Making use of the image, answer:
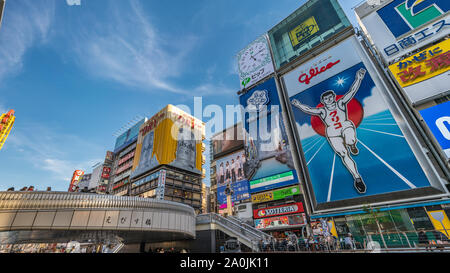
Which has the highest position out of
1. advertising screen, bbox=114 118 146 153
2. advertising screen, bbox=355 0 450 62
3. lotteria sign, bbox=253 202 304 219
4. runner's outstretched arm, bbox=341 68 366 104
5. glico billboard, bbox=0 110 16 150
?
advertising screen, bbox=114 118 146 153

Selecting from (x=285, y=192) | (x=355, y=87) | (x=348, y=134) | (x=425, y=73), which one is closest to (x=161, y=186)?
(x=285, y=192)

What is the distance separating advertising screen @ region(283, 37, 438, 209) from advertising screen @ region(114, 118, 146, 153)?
6374 centimetres

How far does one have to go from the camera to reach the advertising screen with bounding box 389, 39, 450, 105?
72.3 feet

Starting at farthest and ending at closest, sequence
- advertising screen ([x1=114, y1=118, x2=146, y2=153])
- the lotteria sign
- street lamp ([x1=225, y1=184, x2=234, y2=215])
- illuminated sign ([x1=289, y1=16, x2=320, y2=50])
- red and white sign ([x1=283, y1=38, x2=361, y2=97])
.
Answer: advertising screen ([x1=114, y1=118, x2=146, y2=153]), street lamp ([x1=225, y1=184, x2=234, y2=215]), illuminated sign ([x1=289, y1=16, x2=320, y2=50]), red and white sign ([x1=283, y1=38, x2=361, y2=97]), the lotteria sign

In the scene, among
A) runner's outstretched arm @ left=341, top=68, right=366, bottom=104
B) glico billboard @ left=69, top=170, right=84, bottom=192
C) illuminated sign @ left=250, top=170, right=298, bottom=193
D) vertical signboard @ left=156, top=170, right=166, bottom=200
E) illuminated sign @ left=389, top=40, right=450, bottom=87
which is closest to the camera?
illuminated sign @ left=389, top=40, right=450, bottom=87

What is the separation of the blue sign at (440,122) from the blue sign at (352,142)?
8.71ft

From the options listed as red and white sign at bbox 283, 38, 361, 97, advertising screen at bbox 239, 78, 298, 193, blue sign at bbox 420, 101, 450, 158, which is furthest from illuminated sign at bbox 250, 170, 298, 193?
blue sign at bbox 420, 101, 450, 158

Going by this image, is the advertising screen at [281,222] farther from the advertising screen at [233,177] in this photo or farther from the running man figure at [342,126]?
the advertising screen at [233,177]

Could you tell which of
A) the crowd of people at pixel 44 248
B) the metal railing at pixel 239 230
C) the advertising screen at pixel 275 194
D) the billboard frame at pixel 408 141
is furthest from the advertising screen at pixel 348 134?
the crowd of people at pixel 44 248

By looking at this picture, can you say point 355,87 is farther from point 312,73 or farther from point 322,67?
point 312,73

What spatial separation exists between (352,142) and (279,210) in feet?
47.0

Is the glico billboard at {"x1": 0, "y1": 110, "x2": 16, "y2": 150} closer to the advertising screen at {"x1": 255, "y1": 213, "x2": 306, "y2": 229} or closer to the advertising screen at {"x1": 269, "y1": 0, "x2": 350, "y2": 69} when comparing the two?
the advertising screen at {"x1": 255, "y1": 213, "x2": 306, "y2": 229}
